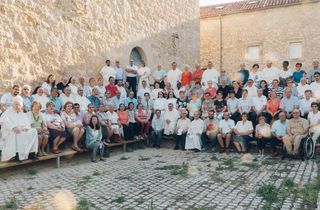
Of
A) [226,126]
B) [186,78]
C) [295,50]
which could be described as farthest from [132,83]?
[295,50]

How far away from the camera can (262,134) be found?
8.30 meters

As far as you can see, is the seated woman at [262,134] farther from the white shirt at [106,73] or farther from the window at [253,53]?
the window at [253,53]

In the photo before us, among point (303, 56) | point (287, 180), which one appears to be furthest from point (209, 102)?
point (303, 56)

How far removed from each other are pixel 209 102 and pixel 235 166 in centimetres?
321

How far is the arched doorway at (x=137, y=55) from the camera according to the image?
12.5 metres

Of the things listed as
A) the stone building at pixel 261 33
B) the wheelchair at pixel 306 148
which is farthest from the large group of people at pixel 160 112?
the stone building at pixel 261 33

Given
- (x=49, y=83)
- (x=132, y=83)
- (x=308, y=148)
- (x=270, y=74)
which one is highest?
(x=270, y=74)

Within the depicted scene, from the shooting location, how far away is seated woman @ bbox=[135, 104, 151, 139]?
32.3 feet

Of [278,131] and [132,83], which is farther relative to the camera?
[132,83]

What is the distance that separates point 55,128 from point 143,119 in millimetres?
3215

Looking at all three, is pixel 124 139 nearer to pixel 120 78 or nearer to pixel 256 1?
pixel 120 78

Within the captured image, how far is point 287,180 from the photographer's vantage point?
5461mm

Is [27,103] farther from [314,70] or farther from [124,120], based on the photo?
[314,70]

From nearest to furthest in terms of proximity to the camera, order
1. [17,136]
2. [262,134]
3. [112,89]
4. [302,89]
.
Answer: [17,136] < [262,134] < [302,89] < [112,89]
